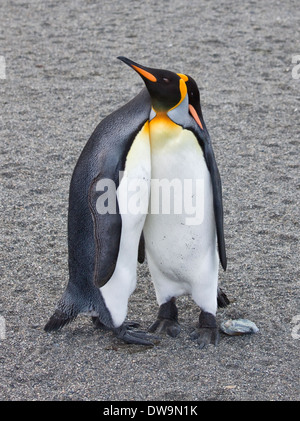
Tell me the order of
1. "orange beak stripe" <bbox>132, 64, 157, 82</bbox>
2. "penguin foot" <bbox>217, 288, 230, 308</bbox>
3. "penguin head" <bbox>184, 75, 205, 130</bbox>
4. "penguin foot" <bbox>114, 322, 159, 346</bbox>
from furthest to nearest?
1. "penguin foot" <bbox>217, 288, 230, 308</bbox>
2. "penguin foot" <bbox>114, 322, 159, 346</bbox>
3. "penguin head" <bbox>184, 75, 205, 130</bbox>
4. "orange beak stripe" <bbox>132, 64, 157, 82</bbox>

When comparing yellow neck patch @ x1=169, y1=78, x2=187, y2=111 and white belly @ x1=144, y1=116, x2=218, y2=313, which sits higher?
yellow neck patch @ x1=169, y1=78, x2=187, y2=111

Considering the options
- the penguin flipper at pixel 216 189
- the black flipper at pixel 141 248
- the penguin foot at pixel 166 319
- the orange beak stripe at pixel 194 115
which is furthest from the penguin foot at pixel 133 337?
the orange beak stripe at pixel 194 115

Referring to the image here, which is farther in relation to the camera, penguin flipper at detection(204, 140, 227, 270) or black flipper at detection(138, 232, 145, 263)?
black flipper at detection(138, 232, 145, 263)

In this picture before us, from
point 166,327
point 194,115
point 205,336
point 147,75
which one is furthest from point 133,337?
point 147,75

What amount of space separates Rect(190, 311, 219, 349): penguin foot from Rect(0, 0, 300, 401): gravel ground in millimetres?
39

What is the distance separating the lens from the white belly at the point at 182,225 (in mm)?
3025

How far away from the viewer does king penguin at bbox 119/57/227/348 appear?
3004 millimetres

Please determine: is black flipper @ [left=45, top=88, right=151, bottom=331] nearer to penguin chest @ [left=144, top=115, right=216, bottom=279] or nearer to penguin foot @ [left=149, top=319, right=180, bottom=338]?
penguin chest @ [left=144, top=115, right=216, bottom=279]

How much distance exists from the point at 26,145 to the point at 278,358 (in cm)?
280

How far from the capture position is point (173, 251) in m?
3.21

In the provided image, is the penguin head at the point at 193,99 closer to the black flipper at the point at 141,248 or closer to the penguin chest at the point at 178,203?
the penguin chest at the point at 178,203

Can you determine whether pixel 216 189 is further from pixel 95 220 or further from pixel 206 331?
pixel 206 331

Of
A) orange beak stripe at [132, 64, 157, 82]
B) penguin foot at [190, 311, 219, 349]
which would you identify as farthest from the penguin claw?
orange beak stripe at [132, 64, 157, 82]

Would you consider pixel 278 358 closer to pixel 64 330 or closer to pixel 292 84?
pixel 64 330
